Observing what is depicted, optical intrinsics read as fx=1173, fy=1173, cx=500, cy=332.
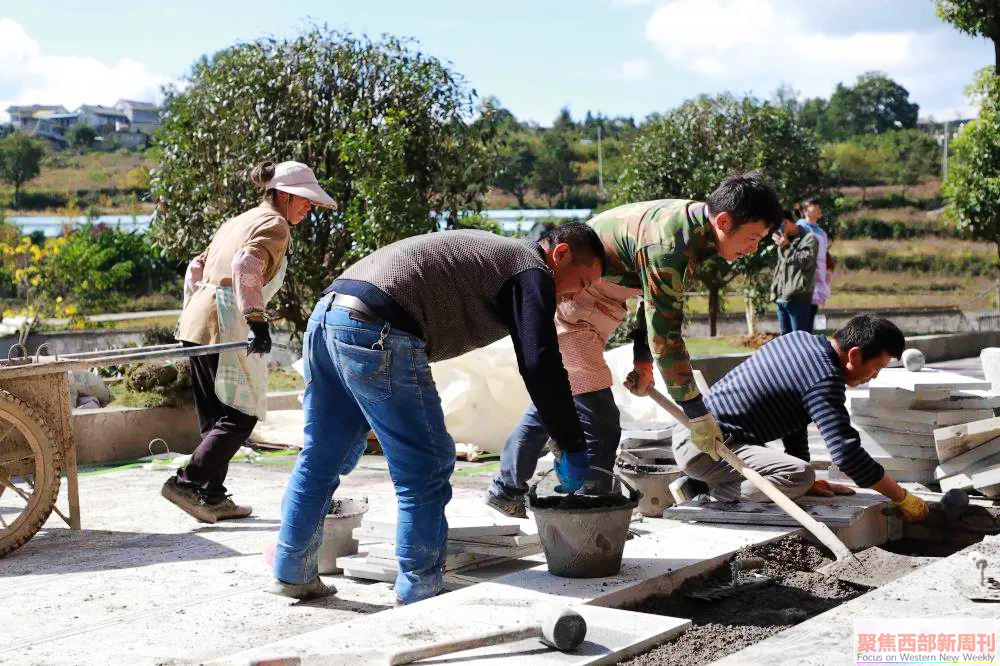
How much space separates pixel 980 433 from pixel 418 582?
3326 mm

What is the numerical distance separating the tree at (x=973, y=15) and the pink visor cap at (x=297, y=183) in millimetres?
15773

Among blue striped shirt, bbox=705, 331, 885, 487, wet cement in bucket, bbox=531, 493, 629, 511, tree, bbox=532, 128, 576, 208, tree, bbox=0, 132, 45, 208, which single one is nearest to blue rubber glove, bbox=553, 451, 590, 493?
wet cement in bucket, bbox=531, 493, 629, 511

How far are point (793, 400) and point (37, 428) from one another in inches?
141

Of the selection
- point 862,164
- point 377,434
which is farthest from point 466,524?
point 862,164

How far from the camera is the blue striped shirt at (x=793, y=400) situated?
17.0 feet

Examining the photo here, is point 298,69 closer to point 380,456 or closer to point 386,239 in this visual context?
point 386,239

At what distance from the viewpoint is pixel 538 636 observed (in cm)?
371

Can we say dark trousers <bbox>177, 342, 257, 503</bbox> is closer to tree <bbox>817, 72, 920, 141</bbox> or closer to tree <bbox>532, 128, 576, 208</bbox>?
tree <bbox>532, 128, 576, 208</bbox>

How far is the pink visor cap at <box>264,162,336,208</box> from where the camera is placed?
6.24 meters

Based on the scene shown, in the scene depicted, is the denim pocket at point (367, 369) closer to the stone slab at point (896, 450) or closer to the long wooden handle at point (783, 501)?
the long wooden handle at point (783, 501)

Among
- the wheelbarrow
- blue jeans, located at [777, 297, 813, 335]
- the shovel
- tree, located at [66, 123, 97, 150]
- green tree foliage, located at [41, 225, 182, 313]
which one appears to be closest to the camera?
the shovel

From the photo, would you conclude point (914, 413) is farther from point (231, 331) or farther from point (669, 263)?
point (231, 331)

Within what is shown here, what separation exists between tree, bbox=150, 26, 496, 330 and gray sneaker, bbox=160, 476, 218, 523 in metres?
5.28

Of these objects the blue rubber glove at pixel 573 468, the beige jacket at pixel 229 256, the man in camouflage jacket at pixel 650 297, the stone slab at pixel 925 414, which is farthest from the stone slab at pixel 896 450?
the beige jacket at pixel 229 256
